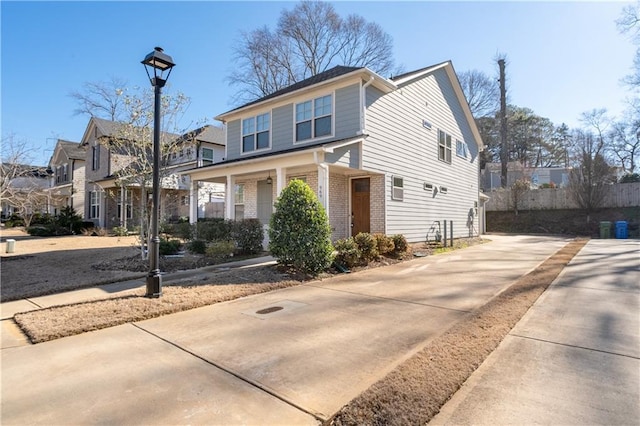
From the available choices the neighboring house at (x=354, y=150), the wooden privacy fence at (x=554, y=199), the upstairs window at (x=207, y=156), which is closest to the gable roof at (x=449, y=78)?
the neighboring house at (x=354, y=150)

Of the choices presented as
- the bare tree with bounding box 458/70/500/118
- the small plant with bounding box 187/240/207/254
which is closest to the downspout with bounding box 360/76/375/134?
the small plant with bounding box 187/240/207/254

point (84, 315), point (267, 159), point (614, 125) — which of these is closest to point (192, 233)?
point (267, 159)

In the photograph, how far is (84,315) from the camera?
4.57 meters

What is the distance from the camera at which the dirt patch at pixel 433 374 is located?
2293 millimetres

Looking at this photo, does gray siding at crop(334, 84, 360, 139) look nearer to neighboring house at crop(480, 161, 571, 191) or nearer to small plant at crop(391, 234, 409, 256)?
small plant at crop(391, 234, 409, 256)

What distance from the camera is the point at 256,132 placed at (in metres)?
13.6

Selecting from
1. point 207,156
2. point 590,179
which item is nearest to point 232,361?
point 207,156

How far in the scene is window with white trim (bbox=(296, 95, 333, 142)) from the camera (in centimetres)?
1129

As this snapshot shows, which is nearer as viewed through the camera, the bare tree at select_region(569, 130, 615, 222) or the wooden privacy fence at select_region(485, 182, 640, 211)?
the wooden privacy fence at select_region(485, 182, 640, 211)

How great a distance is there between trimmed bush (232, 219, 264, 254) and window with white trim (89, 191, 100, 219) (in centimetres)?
1802

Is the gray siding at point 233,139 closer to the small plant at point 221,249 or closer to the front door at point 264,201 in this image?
the front door at point 264,201

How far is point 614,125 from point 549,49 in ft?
81.3

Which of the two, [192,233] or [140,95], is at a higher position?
[140,95]

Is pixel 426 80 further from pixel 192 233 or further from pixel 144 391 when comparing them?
pixel 144 391
